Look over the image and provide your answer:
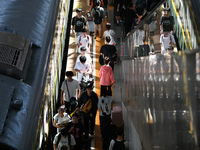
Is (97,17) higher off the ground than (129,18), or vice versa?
(97,17)

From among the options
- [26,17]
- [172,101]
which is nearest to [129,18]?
[26,17]

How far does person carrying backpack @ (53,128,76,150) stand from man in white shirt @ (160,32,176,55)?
13.2 feet

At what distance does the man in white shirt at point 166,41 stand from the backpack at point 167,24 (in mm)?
60

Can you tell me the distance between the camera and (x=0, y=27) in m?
5.08

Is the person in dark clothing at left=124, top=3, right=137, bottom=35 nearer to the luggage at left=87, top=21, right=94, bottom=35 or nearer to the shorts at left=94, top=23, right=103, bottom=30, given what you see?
the shorts at left=94, top=23, right=103, bottom=30

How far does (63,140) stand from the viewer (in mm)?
7512

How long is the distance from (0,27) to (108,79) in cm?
594

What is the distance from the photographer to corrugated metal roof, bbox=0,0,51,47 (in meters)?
5.20

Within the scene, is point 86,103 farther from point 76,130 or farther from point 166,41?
point 166,41

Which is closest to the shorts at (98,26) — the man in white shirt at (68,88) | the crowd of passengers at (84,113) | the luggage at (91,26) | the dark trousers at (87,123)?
the luggage at (91,26)

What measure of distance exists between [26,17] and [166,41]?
98.6 inches

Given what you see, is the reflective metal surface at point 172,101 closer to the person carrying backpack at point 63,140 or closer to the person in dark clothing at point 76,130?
the person carrying backpack at point 63,140

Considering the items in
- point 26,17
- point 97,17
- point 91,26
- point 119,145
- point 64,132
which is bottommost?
point 119,145

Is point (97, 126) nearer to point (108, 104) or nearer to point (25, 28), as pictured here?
point (108, 104)
